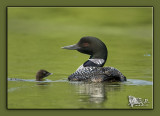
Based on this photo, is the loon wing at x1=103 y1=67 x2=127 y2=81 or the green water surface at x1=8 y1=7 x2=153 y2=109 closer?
the green water surface at x1=8 y1=7 x2=153 y2=109

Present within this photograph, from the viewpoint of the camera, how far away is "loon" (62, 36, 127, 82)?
10440 millimetres

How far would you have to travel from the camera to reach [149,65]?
40.3ft

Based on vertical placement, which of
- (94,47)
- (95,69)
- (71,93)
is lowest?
(71,93)

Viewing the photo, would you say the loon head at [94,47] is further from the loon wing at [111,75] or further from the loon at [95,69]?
the loon wing at [111,75]

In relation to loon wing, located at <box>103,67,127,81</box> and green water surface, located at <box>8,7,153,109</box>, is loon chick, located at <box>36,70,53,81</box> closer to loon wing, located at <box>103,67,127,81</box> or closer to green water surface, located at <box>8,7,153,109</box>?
green water surface, located at <box>8,7,153,109</box>

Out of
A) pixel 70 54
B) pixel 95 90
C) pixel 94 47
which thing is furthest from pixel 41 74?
pixel 70 54

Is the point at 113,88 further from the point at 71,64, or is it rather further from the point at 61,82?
the point at 71,64

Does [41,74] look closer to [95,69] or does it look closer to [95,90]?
[95,69]

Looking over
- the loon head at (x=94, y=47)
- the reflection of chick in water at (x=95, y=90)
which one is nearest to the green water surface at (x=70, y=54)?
the reflection of chick in water at (x=95, y=90)

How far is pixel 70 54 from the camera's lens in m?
13.9

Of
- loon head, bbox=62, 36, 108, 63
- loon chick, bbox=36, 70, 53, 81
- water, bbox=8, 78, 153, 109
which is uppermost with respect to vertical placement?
loon head, bbox=62, 36, 108, 63

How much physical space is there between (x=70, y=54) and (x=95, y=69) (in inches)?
132

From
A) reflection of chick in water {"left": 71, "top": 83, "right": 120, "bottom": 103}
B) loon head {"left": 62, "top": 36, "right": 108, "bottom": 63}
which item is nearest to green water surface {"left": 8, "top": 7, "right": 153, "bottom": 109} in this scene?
reflection of chick in water {"left": 71, "top": 83, "right": 120, "bottom": 103}

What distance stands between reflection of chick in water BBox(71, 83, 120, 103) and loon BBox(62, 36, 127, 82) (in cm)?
16
